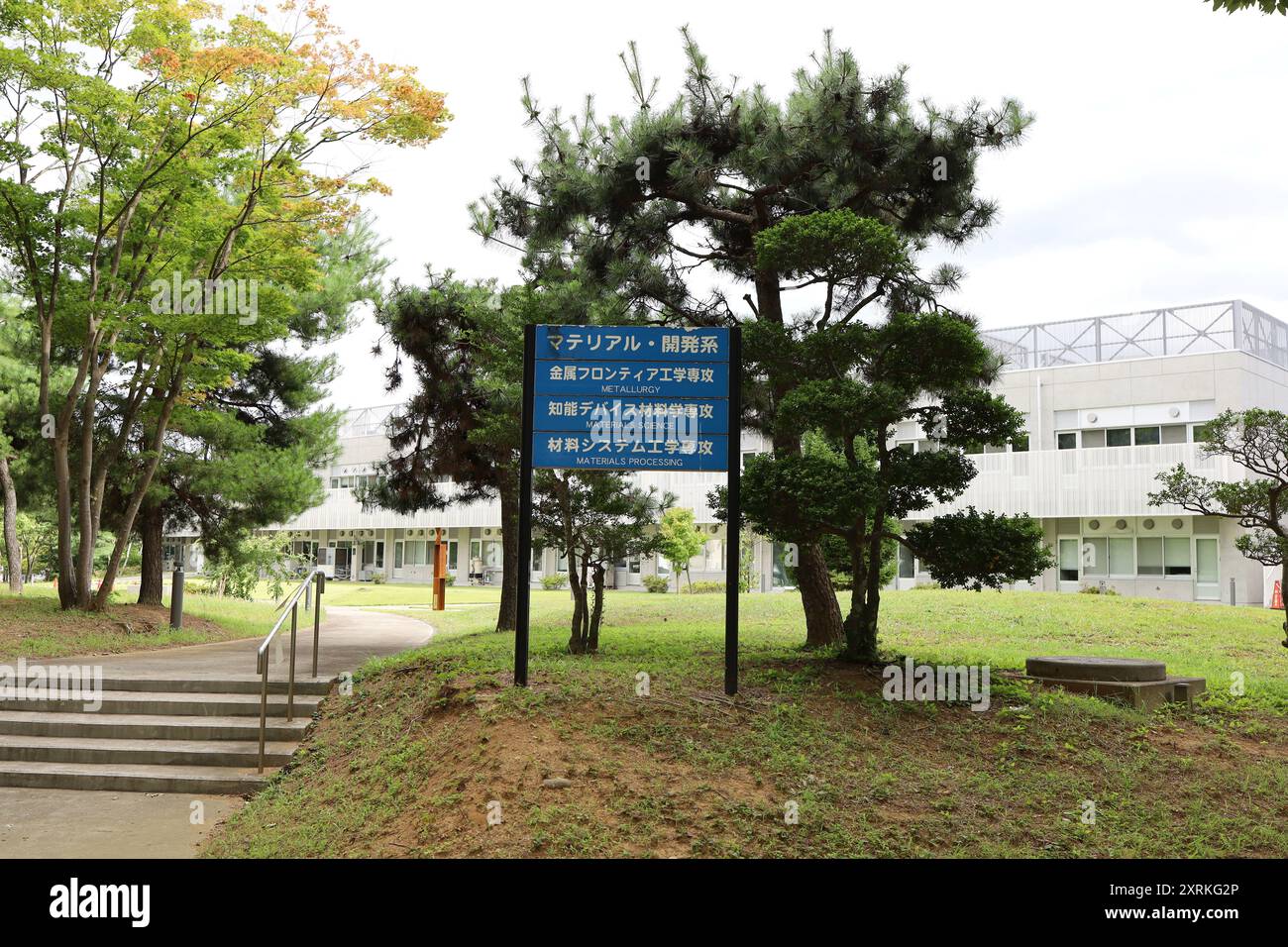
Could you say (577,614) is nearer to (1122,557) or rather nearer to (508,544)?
(508,544)

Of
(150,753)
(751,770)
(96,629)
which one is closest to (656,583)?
(96,629)

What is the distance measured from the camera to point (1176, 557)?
23719mm

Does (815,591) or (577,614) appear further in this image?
(577,614)

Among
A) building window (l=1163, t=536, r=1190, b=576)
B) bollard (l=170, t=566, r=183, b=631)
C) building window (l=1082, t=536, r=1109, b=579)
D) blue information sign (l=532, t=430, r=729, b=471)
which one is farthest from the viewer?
building window (l=1082, t=536, r=1109, b=579)

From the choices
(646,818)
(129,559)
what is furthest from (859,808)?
(129,559)

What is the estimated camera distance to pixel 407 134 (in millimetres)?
13336

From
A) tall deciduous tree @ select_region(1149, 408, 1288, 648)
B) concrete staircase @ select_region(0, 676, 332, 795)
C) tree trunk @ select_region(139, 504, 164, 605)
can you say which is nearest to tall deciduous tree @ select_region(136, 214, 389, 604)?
tree trunk @ select_region(139, 504, 164, 605)

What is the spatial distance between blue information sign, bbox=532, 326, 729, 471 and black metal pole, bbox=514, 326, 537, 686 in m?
0.09

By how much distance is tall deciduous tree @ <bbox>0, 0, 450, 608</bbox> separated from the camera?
12.4 metres

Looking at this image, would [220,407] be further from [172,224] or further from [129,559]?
[129,559]

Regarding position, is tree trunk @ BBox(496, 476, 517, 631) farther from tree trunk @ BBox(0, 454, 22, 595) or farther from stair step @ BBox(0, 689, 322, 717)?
tree trunk @ BBox(0, 454, 22, 595)

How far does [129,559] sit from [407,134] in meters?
29.8

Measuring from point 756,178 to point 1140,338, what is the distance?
66.5 feet
